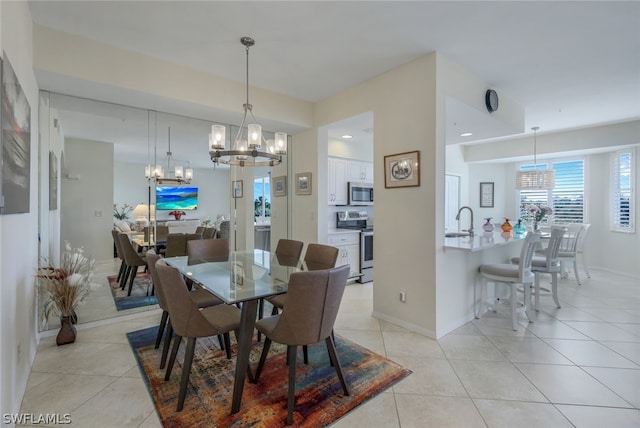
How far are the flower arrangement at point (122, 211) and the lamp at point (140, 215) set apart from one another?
53 millimetres

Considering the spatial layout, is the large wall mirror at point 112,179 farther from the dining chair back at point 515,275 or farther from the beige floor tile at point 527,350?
the beige floor tile at point 527,350

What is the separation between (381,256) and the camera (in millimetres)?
3334

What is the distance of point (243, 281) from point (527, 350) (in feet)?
8.46

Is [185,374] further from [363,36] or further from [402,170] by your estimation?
[363,36]

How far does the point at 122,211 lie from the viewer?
3383 millimetres

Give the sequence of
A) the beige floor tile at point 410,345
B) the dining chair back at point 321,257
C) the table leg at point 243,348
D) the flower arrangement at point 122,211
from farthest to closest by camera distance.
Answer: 1. the flower arrangement at point 122,211
2. the dining chair back at point 321,257
3. the beige floor tile at point 410,345
4. the table leg at point 243,348

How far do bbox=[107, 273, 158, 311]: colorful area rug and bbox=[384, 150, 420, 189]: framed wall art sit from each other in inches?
126

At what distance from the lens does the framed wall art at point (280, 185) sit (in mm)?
4770

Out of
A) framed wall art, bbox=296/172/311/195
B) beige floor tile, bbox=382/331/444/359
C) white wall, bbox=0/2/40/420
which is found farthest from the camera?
framed wall art, bbox=296/172/311/195

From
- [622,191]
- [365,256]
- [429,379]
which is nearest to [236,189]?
[365,256]

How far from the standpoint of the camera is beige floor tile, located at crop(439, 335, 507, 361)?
8.15 feet

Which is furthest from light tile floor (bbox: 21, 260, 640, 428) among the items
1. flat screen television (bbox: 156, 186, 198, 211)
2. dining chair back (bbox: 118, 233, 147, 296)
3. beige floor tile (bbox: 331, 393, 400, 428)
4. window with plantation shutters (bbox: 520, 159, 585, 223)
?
window with plantation shutters (bbox: 520, 159, 585, 223)

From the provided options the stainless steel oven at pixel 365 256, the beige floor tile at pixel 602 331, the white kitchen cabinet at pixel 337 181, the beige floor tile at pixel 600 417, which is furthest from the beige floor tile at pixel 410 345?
the white kitchen cabinet at pixel 337 181

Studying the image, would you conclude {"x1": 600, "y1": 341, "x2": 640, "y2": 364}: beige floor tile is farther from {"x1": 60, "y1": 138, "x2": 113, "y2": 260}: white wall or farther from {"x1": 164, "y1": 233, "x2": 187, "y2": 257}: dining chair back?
{"x1": 60, "y1": 138, "x2": 113, "y2": 260}: white wall
